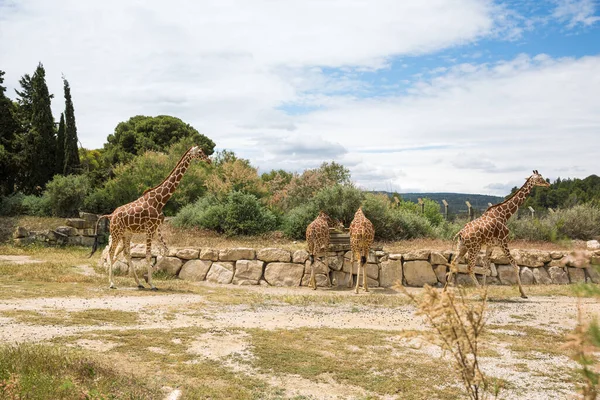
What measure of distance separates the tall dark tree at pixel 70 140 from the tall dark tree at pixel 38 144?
2.64 ft

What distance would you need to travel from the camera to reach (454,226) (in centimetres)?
1742

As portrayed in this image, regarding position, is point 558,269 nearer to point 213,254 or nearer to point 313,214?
point 313,214

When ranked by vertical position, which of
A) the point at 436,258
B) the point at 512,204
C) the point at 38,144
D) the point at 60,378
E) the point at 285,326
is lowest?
the point at 285,326

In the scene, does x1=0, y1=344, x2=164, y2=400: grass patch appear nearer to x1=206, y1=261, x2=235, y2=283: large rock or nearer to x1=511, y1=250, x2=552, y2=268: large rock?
x1=206, y1=261, x2=235, y2=283: large rock

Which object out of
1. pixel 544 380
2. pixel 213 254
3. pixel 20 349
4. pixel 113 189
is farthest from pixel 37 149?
pixel 544 380

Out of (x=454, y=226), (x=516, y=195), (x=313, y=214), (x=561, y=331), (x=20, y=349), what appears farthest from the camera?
(x=454, y=226)

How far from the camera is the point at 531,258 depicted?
13891mm

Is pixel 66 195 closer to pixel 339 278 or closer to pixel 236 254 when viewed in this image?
pixel 236 254

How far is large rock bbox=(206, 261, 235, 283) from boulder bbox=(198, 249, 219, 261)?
7.1 inches

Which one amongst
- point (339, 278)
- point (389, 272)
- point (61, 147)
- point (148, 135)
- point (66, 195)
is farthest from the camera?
point (148, 135)

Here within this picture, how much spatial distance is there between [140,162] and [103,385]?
18255 millimetres

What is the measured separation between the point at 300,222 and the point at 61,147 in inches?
616

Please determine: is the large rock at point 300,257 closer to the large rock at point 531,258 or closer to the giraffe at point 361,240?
the giraffe at point 361,240

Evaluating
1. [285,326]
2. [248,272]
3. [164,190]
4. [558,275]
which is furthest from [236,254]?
[558,275]
